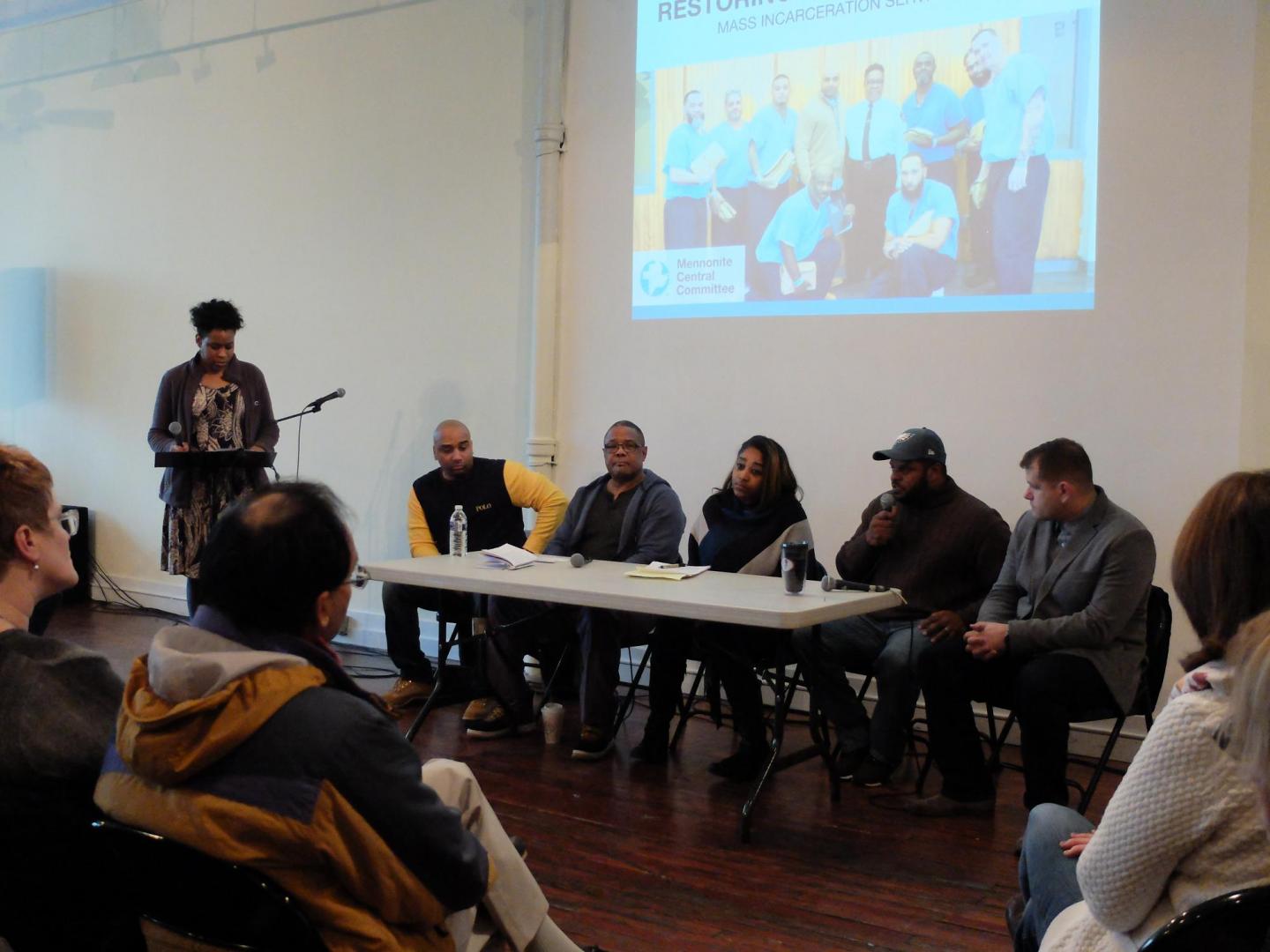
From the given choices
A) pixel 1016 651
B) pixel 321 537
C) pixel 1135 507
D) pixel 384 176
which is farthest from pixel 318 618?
pixel 384 176

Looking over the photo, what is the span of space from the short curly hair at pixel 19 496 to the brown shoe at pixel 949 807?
2596 millimetres

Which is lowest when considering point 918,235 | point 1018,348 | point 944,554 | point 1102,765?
point 1102,765

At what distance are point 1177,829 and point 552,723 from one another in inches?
118

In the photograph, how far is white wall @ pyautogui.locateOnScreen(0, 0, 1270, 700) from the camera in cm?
391

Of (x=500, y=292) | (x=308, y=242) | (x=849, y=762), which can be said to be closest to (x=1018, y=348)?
(x=849, y=762)

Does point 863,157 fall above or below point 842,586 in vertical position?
above

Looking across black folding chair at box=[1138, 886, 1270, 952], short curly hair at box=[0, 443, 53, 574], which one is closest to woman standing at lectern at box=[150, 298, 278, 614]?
short curly hair at box=[0, 443, 53, 574]

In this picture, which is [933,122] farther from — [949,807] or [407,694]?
[407,694]

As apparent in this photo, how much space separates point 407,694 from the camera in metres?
4.65

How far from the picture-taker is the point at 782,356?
15.5ft

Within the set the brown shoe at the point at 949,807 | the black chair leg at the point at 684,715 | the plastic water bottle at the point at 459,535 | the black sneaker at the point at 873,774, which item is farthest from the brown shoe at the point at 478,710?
the brown shoe at the point at 949,807

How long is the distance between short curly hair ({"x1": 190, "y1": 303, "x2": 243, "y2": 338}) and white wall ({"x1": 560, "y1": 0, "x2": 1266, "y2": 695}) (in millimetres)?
1538

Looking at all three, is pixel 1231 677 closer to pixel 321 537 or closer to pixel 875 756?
pixel 321 537

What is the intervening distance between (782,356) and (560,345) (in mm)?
1153
